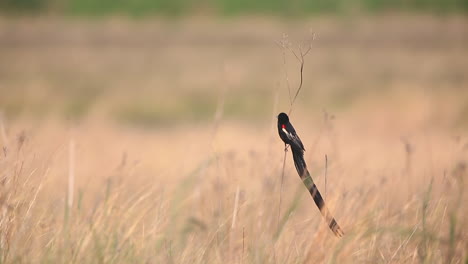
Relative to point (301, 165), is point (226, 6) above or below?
below

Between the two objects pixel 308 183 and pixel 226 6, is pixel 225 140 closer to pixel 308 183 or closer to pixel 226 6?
pixel 308 183

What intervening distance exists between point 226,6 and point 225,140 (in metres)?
19.2

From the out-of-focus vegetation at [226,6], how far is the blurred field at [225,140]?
4.23ft

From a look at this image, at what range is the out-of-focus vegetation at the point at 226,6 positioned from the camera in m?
25.9

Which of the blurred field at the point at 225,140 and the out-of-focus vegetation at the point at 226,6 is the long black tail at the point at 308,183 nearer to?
the blurred field at the point at 225,140

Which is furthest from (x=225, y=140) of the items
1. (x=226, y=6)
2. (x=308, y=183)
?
(x=226, y=6)

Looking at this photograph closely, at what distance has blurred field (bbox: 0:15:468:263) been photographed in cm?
250

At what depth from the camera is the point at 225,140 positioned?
28.8 feet

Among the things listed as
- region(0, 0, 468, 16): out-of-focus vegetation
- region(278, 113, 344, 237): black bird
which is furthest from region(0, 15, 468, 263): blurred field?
region(0, 0, 468, 16): out-of-focus vegetation

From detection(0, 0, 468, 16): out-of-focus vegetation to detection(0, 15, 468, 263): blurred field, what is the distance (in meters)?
1.29

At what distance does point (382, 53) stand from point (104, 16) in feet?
40.3

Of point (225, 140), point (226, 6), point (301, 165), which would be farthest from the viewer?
point (226, 6)

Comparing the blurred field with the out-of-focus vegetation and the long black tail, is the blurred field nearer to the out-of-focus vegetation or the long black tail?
the long black tail

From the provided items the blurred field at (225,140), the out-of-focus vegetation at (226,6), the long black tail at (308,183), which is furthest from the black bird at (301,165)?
the out-of-focus vegetation at (226,6)
